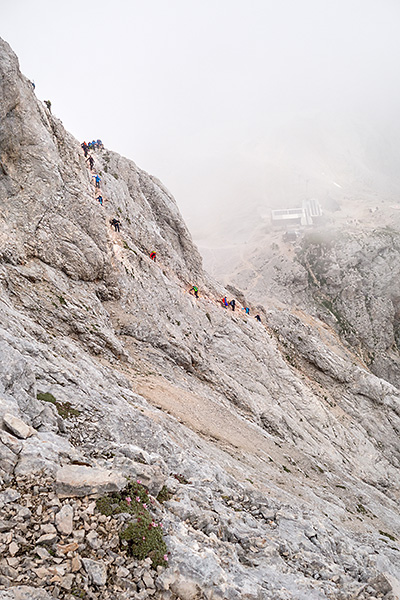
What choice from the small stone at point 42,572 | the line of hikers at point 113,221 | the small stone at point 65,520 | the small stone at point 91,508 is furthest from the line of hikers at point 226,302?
the small stone at point 42,572

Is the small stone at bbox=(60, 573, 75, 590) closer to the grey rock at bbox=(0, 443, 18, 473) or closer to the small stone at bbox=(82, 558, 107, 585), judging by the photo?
the small stone at bbox=(82, 558, 107, 585)

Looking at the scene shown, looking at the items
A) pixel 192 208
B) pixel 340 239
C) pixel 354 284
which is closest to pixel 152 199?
pixel 354 284

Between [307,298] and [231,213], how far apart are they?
244 feet

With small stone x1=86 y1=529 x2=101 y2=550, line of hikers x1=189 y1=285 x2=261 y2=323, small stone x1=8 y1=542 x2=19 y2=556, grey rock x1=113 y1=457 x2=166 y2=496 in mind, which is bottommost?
small stone x1=8 y1=542 x2=19 y2=556

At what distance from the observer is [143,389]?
22484mm

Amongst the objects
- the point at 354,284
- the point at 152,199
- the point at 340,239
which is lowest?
the point at 152,199

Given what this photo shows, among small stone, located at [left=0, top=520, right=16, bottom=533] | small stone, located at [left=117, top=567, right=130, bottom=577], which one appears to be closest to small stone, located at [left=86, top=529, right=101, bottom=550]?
small stone, located at [left=117, top=567, right=130, bottom=577]

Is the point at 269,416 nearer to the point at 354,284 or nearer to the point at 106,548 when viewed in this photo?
the point at 106,548

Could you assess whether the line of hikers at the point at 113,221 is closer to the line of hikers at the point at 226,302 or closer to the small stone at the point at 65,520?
the line of hikers at the point at 226,302

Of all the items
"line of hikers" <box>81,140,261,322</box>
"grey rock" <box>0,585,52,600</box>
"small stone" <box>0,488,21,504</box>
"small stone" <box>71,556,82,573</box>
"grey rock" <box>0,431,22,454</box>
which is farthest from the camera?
"line of hikers" <box>81,140,261,322</box>

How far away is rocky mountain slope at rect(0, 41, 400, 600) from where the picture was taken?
8.83m

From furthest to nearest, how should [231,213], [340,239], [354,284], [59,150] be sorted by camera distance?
[231,213], [340,239], [354,284], [59,150]

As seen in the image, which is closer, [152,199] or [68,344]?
[68,344]

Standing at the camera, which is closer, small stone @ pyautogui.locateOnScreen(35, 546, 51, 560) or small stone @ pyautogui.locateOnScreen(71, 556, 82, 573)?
small stone @ pyautogui.locateOnScreen(35, 546, 51, 560)
